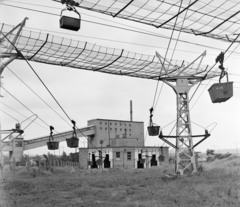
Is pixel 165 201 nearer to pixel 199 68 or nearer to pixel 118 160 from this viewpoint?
pixel 199 68

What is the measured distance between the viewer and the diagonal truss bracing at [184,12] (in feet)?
35.9

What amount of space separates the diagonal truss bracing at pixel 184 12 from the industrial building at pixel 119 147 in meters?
30.8

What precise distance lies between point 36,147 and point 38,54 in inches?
1422

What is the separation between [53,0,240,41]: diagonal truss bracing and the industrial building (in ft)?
101

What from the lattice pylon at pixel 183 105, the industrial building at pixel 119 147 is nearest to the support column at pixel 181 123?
the lattice pylon at pixel 183 105

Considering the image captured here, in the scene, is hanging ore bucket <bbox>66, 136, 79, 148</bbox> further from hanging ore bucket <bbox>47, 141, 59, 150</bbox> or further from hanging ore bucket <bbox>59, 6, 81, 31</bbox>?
hanging ore bucket <bbox>59, 6, 81, 31</bbox>

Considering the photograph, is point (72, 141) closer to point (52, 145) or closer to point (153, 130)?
point (52, 145)

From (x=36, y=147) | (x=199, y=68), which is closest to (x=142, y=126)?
(x=36, y=147)

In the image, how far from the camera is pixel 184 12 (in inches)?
494

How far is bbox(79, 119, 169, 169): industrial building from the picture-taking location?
49719 mm

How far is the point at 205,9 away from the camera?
12273 millimetres

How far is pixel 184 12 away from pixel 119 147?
3887 centimetres

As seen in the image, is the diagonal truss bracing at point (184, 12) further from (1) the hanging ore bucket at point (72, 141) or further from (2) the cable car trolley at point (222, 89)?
(1) the hanging ore bucket at point (72, 141)

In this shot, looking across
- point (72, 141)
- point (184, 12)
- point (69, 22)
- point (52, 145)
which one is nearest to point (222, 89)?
point (184, 12)
